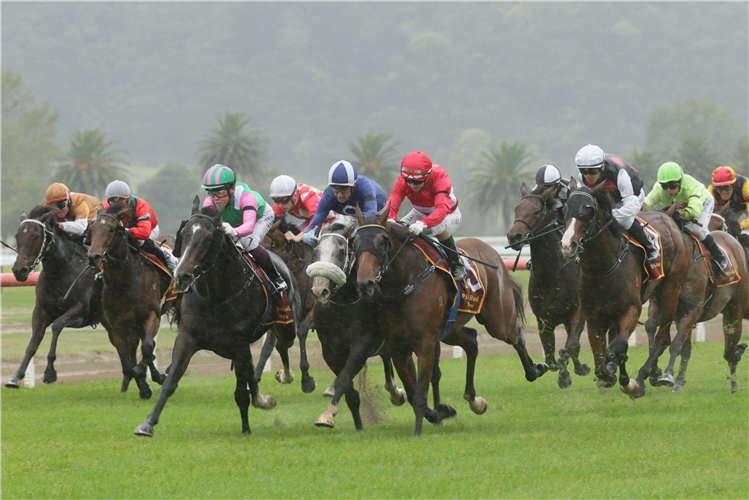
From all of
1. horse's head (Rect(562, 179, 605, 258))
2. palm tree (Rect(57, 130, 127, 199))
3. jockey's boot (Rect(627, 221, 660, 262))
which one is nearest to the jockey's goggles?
jockey's boot (Rect(627, 221, 660, 262))

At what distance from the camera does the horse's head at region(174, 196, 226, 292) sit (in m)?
6.64

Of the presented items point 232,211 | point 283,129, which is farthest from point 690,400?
point 283,129

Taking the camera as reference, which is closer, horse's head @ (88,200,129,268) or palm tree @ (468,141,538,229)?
horse's head @ (88,200,129,268)

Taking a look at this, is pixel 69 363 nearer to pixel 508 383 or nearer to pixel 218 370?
pixel 218 370

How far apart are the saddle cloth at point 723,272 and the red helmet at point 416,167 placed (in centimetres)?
394

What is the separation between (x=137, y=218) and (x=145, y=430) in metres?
3.52

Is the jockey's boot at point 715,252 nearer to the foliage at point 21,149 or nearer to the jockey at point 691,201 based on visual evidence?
the jockey at point 691,201

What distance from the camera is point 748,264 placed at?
11086 mm

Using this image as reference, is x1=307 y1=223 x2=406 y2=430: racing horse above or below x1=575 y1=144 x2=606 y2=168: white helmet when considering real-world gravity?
below

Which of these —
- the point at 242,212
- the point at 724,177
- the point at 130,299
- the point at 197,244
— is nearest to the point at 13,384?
the point at 130,299

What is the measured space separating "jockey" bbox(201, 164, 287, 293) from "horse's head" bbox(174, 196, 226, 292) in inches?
13.5

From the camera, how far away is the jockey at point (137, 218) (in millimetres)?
9406

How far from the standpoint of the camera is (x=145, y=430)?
6836 millimetres

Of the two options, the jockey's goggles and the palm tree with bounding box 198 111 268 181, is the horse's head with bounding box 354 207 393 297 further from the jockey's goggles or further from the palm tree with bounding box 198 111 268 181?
the palm tree with bounding box 198 111 268 181
